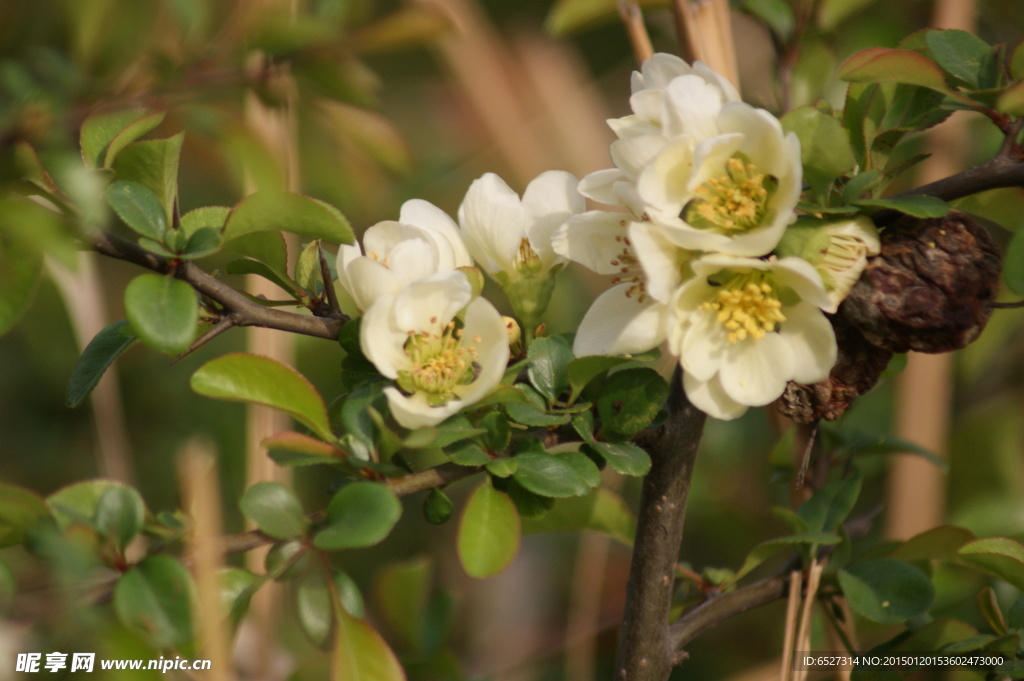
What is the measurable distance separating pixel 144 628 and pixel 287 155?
0.65 meters

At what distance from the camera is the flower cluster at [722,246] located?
413 mm

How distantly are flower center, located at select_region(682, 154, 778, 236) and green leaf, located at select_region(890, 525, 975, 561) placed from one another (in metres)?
0.28

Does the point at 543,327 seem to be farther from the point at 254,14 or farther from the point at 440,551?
the point at 440,551

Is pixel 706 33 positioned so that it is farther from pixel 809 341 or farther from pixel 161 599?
pixel 161 599

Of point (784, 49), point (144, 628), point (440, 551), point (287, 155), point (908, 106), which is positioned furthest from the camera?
point (440, 551)

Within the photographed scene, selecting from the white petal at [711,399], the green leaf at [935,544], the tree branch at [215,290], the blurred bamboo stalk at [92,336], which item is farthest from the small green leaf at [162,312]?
the blurred bamboo stalk at [92,336]

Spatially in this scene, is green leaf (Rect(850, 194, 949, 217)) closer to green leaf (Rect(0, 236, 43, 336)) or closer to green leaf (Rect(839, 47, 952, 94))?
green leaf (Rect(839, 47, 952, 94))

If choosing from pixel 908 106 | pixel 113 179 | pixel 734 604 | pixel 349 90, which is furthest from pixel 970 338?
pixel 349 90

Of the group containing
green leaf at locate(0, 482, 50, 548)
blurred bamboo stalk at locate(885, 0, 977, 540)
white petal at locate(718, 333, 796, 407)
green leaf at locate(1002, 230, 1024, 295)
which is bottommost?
blurred bamboo stalk at locate(885, 0, 977, 540)

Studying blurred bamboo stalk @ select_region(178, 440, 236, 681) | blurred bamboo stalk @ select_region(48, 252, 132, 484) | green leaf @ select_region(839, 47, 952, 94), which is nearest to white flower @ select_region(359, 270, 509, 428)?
blurred bamboo stalk @ select_region(178, 440, 236, 681)

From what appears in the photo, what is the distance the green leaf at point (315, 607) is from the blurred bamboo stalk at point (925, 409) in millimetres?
734

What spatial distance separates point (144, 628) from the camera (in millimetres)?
375

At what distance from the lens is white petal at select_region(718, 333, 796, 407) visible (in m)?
0.43

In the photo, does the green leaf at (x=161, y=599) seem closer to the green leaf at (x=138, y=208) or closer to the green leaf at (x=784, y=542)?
the green leaf at (x=138, y=208)
